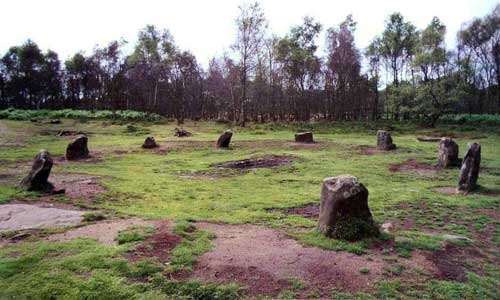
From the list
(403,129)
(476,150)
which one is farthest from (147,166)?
(403,129)

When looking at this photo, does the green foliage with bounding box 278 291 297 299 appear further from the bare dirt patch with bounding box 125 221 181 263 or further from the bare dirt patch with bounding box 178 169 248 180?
the bare dirt patch with bounding box 178 169 248 180

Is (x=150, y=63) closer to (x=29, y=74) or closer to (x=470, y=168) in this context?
(x=29, y=74)

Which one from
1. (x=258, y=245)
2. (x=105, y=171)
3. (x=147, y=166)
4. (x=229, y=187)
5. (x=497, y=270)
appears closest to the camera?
(x=497, y=270)

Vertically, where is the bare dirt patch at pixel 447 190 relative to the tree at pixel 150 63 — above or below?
below

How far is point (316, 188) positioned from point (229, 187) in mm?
3018

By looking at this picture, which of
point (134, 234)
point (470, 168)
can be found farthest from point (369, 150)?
point (134, 234)

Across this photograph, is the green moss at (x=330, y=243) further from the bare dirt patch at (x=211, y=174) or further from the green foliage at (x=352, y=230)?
the bare dirt patch at (x=211, y=174)

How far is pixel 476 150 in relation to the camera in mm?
12289

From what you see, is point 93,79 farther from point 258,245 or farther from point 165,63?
point 258,245

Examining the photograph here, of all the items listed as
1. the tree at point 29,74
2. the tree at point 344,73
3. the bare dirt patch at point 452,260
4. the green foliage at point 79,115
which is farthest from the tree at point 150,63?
the bare dirt patch at point 452,260

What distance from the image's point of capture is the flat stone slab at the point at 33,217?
8.43 meters

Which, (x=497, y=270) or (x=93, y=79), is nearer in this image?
(x=497, y=270)

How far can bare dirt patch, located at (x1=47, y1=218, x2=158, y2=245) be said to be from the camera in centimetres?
757

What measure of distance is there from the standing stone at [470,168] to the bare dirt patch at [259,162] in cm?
773
